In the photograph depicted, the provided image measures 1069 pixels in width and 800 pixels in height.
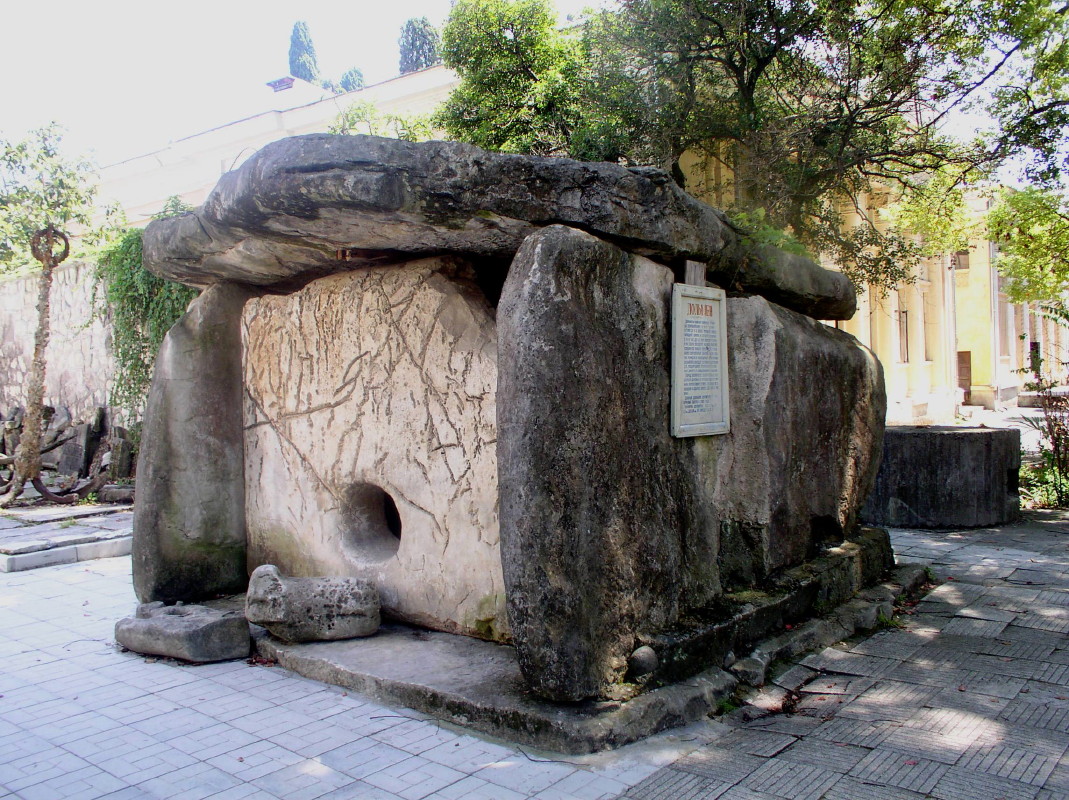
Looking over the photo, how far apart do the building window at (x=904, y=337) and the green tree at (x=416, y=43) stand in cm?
1937

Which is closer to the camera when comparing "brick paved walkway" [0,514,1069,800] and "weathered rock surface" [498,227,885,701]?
"brick paved walkway" [0,514,1069,800]

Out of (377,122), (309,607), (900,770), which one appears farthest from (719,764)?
(377,122)

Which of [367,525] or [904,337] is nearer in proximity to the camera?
[367,525]

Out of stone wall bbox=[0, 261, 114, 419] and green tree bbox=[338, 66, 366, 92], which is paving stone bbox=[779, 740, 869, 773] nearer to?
stone wall bbox=[0, 261, 114, 419]

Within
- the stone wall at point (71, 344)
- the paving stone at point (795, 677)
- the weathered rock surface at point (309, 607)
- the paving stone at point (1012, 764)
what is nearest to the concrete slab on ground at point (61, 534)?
the weathered rock surface at point (309, 607)

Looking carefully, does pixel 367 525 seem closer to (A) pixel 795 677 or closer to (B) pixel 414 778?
(B) pixel 414 778

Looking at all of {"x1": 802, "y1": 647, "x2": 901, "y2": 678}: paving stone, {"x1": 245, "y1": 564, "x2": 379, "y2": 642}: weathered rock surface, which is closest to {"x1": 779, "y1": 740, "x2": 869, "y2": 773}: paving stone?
{"x1": 802, "y1": 647, "x2": 901, "y2": 678}: paving stone

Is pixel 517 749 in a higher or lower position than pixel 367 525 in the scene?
lower

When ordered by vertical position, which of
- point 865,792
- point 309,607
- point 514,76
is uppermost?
point 514,76

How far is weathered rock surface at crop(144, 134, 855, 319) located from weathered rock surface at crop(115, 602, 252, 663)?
6.54 feet

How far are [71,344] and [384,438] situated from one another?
9449 mm

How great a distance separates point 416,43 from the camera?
30.9m

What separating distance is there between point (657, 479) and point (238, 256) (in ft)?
8.61

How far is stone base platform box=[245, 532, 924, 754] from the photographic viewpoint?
3.22m
